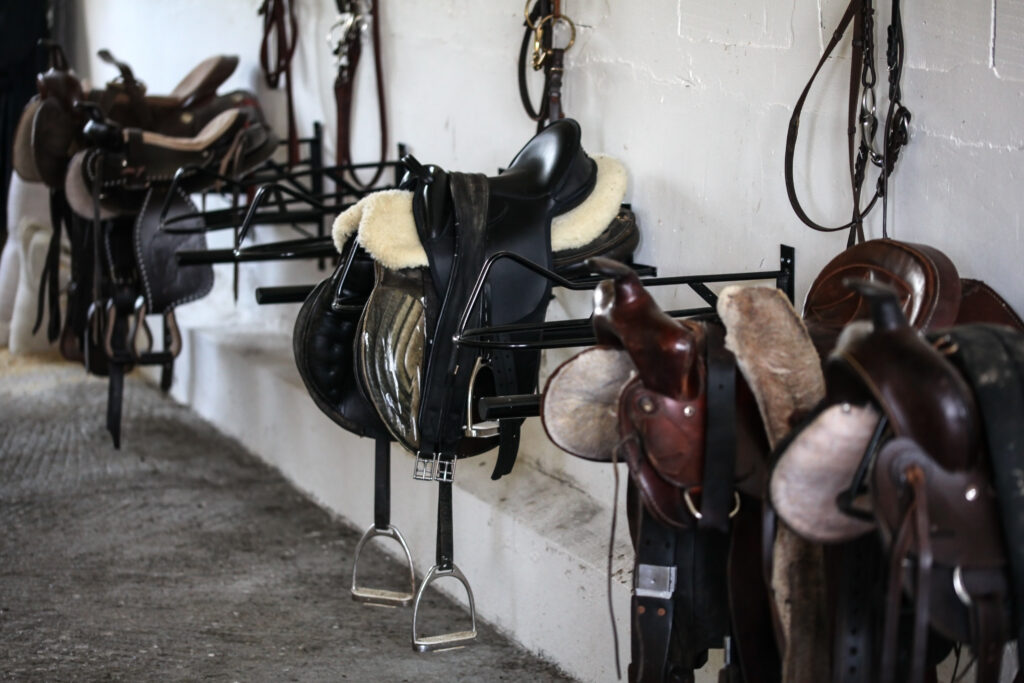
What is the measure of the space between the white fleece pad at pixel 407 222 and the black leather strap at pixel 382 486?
15.5 inches

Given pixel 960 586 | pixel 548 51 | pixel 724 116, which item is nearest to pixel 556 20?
pixel 548 51

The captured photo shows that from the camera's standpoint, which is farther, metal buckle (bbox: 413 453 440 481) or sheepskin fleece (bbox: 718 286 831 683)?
metal buckle (bbox: 413 453 440 481)

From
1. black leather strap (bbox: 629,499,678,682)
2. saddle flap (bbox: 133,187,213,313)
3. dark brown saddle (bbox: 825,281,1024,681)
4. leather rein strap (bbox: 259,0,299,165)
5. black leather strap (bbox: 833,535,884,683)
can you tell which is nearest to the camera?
dark brown saddle (bbox: 825,281,1024,681)

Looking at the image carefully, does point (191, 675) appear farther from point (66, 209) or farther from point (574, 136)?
point (66, 209)

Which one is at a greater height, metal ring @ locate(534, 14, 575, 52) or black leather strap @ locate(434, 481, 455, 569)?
metal ring @ locate(534, 14, 575, 52)

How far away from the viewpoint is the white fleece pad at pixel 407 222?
181 centimetres

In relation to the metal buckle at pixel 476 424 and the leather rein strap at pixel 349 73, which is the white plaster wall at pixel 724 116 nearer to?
the leather rein strap at pixel 349 73

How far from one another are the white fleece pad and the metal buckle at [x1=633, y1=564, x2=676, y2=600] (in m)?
0.77

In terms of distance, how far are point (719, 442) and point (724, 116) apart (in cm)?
107

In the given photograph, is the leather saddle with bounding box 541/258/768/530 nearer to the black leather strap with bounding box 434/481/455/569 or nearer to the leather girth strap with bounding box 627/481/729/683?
the leather girth strap with bounding box 627/481/729/683

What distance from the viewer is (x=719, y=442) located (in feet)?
3.69

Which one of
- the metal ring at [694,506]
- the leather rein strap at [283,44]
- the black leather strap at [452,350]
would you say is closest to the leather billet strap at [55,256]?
the leather rein strap at [283,44]

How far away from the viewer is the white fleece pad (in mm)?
1812

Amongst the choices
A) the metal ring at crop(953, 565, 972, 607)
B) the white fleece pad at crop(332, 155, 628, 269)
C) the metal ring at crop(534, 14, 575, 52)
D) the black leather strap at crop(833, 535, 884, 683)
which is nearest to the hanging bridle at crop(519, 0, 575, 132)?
the metal ring at crop(534, 14, 575, 52)
